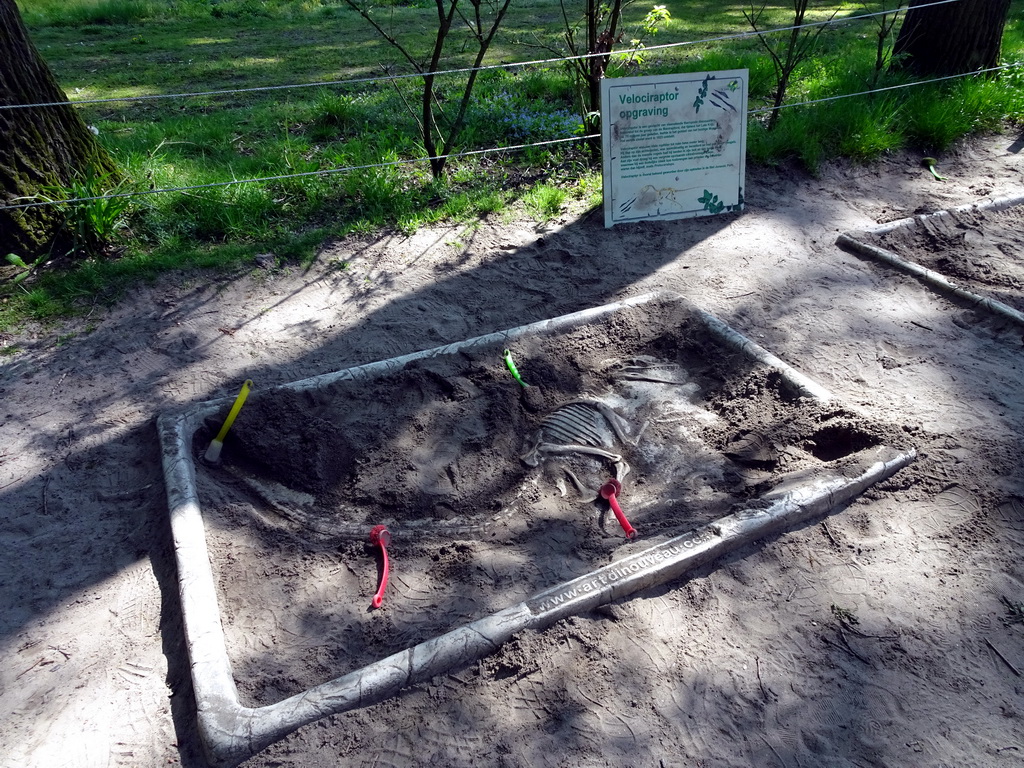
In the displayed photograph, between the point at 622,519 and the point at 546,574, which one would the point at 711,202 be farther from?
the point at 546,574

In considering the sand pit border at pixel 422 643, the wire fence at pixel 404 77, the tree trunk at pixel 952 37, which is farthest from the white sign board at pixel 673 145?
the tree trunk at pixel 952 37

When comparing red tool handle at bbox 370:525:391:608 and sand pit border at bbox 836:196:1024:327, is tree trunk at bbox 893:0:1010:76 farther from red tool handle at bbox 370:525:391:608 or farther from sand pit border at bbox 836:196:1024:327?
red tool handle at bbox 370:525:391:608

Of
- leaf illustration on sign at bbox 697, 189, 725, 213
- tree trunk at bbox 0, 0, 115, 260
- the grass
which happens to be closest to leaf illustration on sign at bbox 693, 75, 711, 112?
leaf illustration on sign at bbox 697, 189, 725, 213

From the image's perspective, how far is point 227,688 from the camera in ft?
7.25

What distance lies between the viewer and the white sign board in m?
4.85

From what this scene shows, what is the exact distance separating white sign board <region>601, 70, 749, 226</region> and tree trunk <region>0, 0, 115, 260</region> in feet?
11.3

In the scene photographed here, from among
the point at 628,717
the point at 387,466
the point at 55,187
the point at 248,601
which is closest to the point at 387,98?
the point at 55,187

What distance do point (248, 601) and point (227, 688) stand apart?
A: 441 mm

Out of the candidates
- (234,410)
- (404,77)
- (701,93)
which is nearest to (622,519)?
(234,410)

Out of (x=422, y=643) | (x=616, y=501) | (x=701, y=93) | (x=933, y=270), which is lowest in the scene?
(x=933, y=270)

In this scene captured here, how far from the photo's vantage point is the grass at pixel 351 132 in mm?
4945

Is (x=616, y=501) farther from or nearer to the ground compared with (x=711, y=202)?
nearer to the ground

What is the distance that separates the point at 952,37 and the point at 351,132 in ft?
18.3

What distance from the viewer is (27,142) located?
4539 mm
